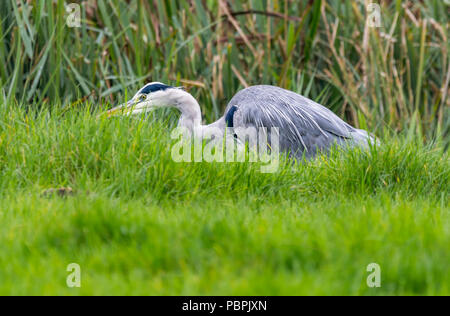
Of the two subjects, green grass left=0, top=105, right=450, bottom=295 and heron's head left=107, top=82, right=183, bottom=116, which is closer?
green grass left=0, top=105, right=450, bottom=295

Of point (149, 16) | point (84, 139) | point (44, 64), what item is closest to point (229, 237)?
point (84, 139)

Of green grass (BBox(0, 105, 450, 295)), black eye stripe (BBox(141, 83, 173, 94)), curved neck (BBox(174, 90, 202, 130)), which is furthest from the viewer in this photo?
curved neck (BBox(174, 90, 202, 130))

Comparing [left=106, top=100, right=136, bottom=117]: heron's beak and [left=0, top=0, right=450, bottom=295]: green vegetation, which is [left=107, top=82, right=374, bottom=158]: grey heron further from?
[left=0, top=0, right=450, bottom=295]: green vegetation

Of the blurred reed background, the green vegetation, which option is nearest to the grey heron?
the green vegetation

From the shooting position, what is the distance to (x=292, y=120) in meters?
6.37

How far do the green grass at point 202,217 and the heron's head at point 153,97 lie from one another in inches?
30.7

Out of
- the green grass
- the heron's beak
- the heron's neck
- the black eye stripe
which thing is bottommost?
the green grass

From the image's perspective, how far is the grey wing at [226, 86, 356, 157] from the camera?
6.27m

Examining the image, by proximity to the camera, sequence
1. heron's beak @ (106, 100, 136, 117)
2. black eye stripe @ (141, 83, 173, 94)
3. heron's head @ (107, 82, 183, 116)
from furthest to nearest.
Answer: black eye stripe @ (141, 83, 173, 94), heron's head @ (107, 82, 183, 116), heron's beak @ (106, 100, 136, 117)

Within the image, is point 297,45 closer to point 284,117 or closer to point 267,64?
point 267,64

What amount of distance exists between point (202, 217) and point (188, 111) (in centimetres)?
261

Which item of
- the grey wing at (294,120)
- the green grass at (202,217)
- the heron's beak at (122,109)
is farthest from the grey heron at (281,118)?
the green grass at (202,217)
